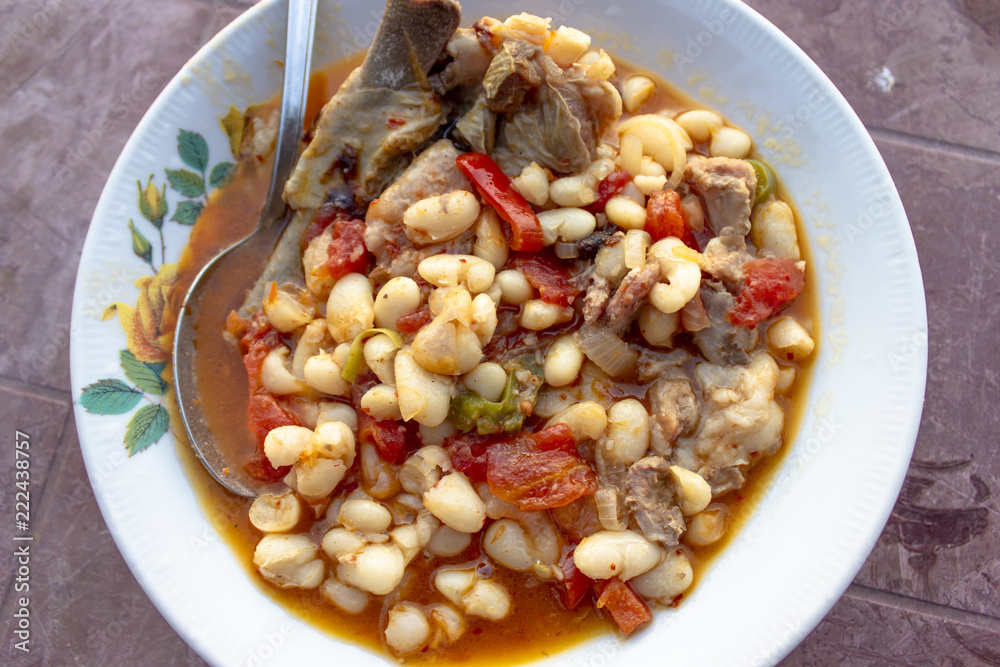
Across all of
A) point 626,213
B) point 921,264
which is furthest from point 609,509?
point 921,264

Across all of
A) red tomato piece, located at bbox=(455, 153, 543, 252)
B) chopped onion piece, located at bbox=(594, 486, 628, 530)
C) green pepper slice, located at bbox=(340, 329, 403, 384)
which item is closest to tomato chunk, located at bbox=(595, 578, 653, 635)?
chopped onion piece, located at bbox=(594, 486, 628, 530)

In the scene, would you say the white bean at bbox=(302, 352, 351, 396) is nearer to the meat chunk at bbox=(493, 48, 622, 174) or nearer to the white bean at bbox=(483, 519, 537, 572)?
the white bean at bbox=(483, 519, 537, 572)

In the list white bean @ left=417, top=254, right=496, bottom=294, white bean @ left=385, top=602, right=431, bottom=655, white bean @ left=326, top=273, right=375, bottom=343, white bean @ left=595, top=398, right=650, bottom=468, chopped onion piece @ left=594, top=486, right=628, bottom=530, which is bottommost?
white bean @ left=385, top=602, right=431, bottom=655

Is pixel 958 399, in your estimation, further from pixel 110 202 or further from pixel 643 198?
pixel 110 202

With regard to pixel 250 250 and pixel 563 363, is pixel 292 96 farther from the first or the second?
pixel 563 363

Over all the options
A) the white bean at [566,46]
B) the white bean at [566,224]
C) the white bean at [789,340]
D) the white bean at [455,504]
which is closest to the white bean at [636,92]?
the white bean at [566,46]

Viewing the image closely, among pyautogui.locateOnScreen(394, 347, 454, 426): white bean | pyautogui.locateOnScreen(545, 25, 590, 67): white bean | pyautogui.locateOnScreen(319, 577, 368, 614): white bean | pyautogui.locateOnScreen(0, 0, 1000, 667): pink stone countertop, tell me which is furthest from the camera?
pyautogui.locateOnScreen(0, 0, 1000, 667): pink stone countertop
